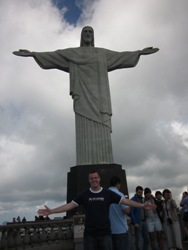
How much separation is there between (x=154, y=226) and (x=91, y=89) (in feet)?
26.4

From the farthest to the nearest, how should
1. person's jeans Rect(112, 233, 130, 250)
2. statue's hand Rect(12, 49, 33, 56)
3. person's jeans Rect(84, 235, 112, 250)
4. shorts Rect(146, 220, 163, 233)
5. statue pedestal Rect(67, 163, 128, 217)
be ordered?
1. statue's hand Rect(12, 49, 33, 56)
2. statue pedestal Rect(67, 163, 128, 217)
3. shorts Rect(146, 220, 163, 233)
4. person's jeans Rect(112, 233, 130, 250)
5. person's jeans Rect(84, 235, 112, 250)

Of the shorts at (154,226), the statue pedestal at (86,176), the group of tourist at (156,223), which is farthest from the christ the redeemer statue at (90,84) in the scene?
the shorts at (154,226)

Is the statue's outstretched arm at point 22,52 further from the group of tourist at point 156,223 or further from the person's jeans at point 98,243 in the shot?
the person's jeans at point 98,243

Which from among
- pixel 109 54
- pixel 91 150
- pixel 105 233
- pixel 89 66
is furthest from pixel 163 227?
pixel 109 54

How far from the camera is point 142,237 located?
6512mm

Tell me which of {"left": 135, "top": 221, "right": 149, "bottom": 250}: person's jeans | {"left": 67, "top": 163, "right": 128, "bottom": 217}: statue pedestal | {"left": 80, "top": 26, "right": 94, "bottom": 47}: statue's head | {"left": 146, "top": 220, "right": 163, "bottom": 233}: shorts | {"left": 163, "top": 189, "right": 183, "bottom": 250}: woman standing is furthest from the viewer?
{"left": 80, "top": 26, "right": 94, "bottom": 47}: statue's head

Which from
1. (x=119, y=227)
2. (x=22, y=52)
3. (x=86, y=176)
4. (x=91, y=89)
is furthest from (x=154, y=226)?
(x=22, y=52)

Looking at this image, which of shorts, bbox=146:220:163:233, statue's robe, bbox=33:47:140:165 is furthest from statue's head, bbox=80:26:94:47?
shorts, bbox=146:220:163:233

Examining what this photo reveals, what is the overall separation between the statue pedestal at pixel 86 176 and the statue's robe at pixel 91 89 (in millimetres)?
422

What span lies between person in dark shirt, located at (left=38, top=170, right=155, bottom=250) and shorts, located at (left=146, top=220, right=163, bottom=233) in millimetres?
3379

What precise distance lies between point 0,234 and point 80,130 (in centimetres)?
630

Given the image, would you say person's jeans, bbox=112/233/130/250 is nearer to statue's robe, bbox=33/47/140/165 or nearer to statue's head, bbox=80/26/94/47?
statue's robe, bbox=33/47/140/165

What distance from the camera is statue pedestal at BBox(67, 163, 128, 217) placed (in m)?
11.6

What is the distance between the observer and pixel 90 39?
47.9ft
